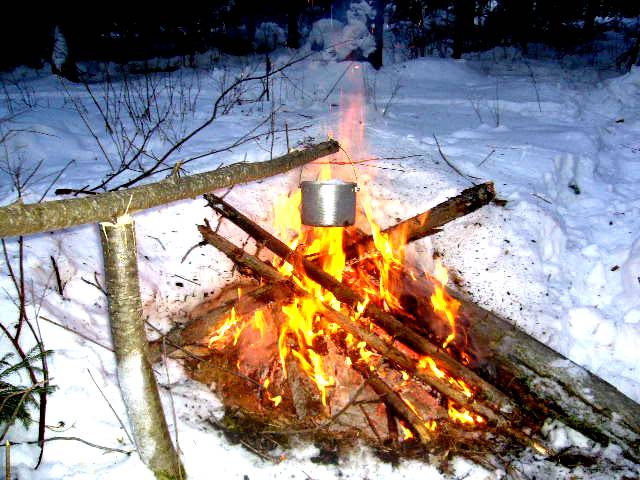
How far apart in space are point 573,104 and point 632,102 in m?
1.04

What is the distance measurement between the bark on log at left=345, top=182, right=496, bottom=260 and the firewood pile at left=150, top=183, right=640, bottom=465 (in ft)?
0.03

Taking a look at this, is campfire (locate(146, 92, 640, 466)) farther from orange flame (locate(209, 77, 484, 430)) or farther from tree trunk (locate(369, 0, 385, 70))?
tree trunk (locate(369, 0, 385, 70))

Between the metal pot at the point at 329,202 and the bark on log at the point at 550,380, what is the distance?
121cm

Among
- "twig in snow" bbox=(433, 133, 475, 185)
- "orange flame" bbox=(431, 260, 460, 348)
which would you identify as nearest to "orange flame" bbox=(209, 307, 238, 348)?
"orange flame" bbox=(431, 260, 460, 348)

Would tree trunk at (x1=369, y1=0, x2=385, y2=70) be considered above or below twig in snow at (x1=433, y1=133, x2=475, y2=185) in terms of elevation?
above

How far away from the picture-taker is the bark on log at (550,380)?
8.83 ft

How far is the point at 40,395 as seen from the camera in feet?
7.39

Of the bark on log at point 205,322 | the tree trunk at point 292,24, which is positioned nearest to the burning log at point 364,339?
the bark on log at point 205,322

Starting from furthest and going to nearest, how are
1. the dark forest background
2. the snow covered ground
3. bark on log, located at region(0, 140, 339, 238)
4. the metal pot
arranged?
the dark forest background → the metal pot → the snow covered ground → bark on log, located at region(0, 140, 339, 238)

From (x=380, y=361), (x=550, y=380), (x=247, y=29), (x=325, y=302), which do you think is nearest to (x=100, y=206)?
(x=325, y=302)

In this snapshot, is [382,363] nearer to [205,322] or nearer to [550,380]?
[550,380]

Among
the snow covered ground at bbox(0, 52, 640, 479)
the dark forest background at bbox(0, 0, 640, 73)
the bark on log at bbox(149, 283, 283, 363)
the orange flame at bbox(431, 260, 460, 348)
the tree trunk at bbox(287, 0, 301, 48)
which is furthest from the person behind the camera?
the tree trunk at bbox(287, 0, 301, 48)

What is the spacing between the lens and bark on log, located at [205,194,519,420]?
2924 mm

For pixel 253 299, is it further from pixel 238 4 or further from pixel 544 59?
pixel 238 4
